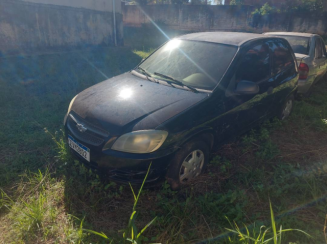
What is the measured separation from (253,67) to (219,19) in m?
20.2

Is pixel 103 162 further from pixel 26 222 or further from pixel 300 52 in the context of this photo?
pixel 300 52

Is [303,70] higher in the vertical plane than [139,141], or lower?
higher

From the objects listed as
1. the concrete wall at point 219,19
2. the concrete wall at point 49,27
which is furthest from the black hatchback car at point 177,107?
the concrete wall at point 219,19

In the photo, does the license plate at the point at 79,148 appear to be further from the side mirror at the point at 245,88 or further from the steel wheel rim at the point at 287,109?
the steel wheel rim at the point at 287,109

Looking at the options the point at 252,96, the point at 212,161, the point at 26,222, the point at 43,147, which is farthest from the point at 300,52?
the point at 26,222

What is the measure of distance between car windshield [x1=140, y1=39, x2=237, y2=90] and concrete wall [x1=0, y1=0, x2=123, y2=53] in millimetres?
6687

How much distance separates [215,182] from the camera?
2922 millimetres

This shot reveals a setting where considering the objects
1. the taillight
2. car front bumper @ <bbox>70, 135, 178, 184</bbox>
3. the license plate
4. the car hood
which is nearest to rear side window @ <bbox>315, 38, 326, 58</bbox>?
the taillight

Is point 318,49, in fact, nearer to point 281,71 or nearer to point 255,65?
point 281,71

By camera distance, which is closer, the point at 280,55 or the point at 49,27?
Result: the point at 280,55

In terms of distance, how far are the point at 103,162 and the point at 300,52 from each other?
212 inches

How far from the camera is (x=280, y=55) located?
4.00 metres

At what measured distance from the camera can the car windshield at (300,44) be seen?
5.69m

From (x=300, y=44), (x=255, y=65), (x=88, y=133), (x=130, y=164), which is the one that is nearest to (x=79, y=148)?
(x=88, y=133)
